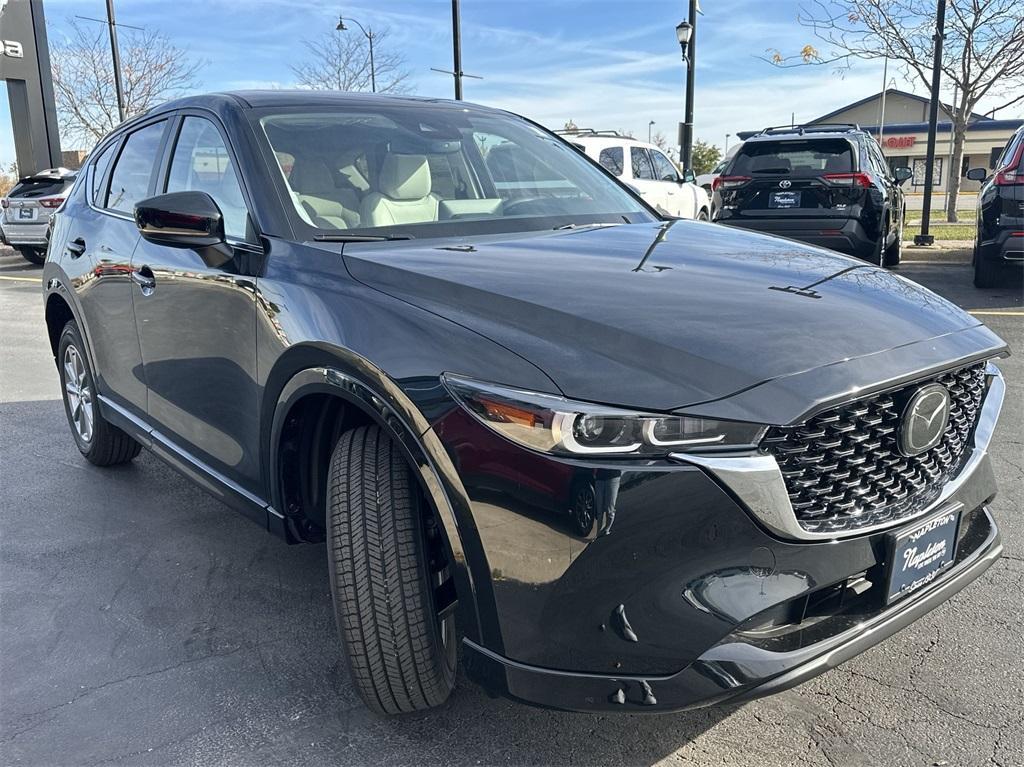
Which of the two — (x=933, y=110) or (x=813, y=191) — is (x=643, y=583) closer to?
(x=813, y=191)

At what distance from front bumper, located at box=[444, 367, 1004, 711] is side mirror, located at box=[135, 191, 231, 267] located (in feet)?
4.16

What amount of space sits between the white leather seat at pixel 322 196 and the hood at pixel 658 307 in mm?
265

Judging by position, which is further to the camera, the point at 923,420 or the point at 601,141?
the point at 601,141

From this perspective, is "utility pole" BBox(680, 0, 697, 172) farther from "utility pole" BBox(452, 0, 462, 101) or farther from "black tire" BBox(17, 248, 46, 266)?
"black tire" BBox(17, 248, 46, 266)

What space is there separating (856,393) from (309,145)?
2.02 metres

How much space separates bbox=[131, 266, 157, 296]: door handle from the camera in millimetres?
3254

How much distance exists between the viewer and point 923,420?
201cm

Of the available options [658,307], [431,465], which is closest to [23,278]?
[431,465]

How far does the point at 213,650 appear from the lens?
9.09 feet

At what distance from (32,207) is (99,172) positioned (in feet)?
40.6

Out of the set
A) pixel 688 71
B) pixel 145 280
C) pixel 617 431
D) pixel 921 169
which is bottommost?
pixel 617 431

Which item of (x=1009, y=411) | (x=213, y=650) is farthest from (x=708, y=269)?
(x=1009, y=411)

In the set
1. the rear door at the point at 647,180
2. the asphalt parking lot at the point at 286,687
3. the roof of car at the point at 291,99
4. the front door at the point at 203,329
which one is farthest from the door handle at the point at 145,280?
the rear door at the point at 647,180

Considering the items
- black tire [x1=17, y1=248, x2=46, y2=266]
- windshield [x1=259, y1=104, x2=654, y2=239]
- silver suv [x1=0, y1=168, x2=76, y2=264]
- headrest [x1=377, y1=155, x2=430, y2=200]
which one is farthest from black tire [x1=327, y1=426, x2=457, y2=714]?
black tire [x1=17, y1=248, x2=46, y2=266]
